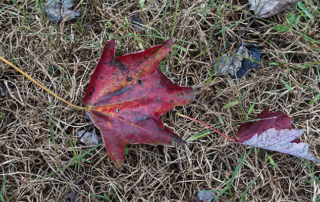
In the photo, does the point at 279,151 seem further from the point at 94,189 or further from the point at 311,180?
the point at 94,189

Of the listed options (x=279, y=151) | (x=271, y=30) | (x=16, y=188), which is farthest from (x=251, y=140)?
(x=16, y=188)

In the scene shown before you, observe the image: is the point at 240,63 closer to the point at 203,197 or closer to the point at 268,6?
the point at 268,6

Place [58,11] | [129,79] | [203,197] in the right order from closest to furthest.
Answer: [129,79]
[203,197]
[58,11]

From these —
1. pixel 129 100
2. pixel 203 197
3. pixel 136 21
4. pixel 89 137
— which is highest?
pixel 136 21

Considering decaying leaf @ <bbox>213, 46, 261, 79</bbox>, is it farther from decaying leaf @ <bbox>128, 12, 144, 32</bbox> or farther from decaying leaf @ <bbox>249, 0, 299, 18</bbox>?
decaying leaf @ <bbox>128, 12, 144, 32</bbox>

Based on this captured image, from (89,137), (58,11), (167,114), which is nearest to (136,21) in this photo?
(58,11)

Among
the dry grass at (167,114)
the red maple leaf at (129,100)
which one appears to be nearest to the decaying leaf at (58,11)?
the dry grass at (167,114)
